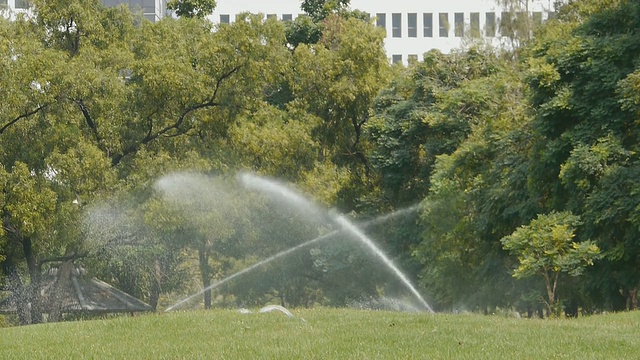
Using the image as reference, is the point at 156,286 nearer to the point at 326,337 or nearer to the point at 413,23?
the point at 326,337

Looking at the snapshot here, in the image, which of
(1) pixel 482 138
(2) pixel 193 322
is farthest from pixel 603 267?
(2) pixel 193 322

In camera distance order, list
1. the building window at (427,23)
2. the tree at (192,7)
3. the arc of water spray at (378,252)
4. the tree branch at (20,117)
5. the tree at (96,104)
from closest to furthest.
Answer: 1. the tree at (96,104)
2. the tree branch at (20,117)
3. the arc of water spray at (378,252)
4. the tree at (192,7)
5. the building window at (427,23)

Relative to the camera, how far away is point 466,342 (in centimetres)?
1588

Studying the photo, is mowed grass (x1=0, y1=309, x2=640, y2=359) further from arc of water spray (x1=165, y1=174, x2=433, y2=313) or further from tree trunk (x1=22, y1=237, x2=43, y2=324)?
arc of water spray (x1=165, y1=174, x2=433, y2=313)

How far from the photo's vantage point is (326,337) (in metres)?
16.8

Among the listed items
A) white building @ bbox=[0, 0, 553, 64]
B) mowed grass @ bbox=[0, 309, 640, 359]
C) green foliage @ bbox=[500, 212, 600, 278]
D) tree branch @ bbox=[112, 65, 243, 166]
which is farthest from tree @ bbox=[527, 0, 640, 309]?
white building @ bbox=[0, 0, 553, 64]

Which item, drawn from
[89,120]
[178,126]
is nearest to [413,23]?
[178,126]

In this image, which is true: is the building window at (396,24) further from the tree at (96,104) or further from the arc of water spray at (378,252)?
the tree at (96,104)

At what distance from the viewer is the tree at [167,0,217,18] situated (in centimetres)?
5712

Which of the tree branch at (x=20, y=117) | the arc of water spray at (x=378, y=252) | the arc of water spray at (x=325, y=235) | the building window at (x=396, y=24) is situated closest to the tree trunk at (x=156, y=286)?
the arc of water spray at (x=325, y=235)

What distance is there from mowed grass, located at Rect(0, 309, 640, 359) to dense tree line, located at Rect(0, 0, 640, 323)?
8.01 meters

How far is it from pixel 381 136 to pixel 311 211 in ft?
17.5

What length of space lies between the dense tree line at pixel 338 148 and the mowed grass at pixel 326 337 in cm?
801

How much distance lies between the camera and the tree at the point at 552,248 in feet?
87.9
